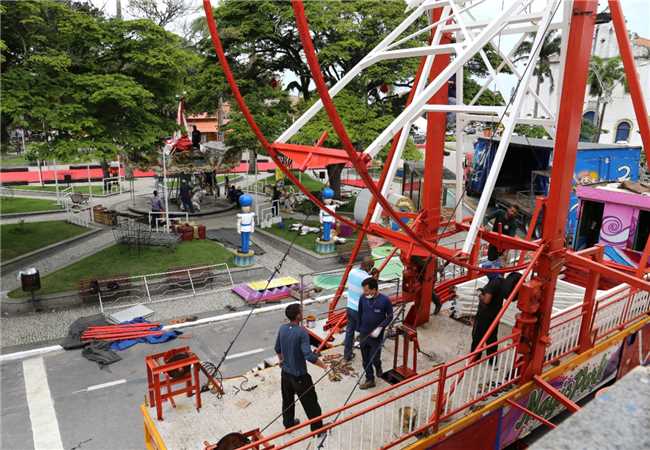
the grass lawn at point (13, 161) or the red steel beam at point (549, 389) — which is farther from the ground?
the red steel beam at point (549, 389)

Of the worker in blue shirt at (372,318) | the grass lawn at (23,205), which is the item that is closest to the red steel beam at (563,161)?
the worker in blue shirt at (372,318)

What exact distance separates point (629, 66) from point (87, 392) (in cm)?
1136

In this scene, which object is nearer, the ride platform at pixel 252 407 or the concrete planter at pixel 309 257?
the ride platform at pixel 252 407

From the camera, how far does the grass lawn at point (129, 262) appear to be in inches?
590

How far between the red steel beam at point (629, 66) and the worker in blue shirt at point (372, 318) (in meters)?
5.16

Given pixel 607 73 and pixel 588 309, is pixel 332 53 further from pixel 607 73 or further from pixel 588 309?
pixel 607 73

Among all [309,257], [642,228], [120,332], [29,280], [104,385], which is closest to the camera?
[104,385]

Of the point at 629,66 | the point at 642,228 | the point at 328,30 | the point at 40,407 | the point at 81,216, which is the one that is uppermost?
the point at 328,30

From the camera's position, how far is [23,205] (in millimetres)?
26953

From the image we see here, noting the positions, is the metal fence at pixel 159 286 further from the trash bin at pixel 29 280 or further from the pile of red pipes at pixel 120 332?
the pile of red pipes at pixel 120 332

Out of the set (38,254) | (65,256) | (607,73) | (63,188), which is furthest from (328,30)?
(607,73)

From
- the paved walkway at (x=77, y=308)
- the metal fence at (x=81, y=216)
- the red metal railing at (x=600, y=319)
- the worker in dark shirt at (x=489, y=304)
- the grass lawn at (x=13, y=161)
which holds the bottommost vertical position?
the paved walkway at (x=77, y=308)

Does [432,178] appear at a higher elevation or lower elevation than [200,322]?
higher

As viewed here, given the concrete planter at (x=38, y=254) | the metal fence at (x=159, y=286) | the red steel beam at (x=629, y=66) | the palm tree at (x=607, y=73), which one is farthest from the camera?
the palm tree at (x=607, y=73)
